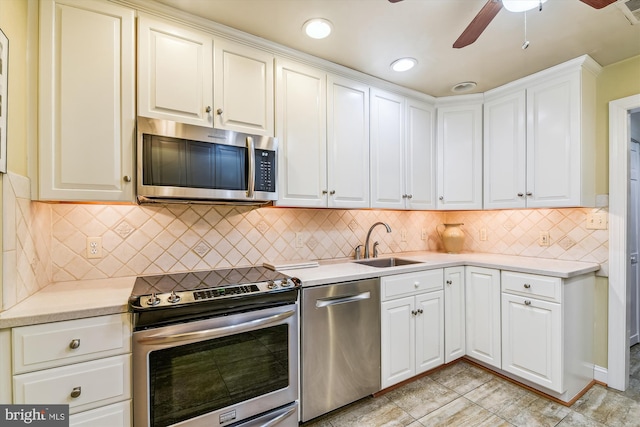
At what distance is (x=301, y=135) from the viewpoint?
2.08 m

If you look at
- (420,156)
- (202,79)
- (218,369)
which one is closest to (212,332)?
(218,369)

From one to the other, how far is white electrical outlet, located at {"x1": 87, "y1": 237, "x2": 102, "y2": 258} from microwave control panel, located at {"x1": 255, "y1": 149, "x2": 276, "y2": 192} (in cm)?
100

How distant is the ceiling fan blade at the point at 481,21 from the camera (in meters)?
1.28

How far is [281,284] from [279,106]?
119 cm

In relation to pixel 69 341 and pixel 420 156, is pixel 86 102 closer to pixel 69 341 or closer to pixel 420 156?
pixel 69 341

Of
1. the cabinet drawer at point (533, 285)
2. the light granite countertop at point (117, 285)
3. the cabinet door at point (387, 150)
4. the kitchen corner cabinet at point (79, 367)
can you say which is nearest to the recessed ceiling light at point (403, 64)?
the cabinet door at point (387, 150)

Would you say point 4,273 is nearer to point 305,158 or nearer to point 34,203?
point 34,203

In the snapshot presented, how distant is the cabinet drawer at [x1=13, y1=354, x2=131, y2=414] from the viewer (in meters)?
1.14

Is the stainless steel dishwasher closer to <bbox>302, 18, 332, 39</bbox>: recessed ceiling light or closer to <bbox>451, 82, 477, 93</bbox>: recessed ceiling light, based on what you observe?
<bbox>302, 18, 332, 39</bbox>: recessed ceiling light

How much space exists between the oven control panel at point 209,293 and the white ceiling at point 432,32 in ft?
5.10

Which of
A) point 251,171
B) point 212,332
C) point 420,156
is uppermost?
point 420,156

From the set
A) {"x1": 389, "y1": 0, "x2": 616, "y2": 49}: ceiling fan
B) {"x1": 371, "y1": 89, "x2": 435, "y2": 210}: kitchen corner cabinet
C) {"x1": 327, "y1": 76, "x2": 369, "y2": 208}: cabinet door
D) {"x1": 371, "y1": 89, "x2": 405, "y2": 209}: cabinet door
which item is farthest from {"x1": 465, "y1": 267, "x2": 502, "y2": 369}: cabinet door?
{"x1": 389, "y1": 0, "x2": 616, "y2": 49}: ceiling fan

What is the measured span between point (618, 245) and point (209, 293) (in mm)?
2904

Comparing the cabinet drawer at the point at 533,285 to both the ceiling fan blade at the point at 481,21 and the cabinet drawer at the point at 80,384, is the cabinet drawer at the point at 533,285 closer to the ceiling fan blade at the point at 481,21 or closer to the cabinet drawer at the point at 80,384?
the ceiling fan blade at the point at 481,21
